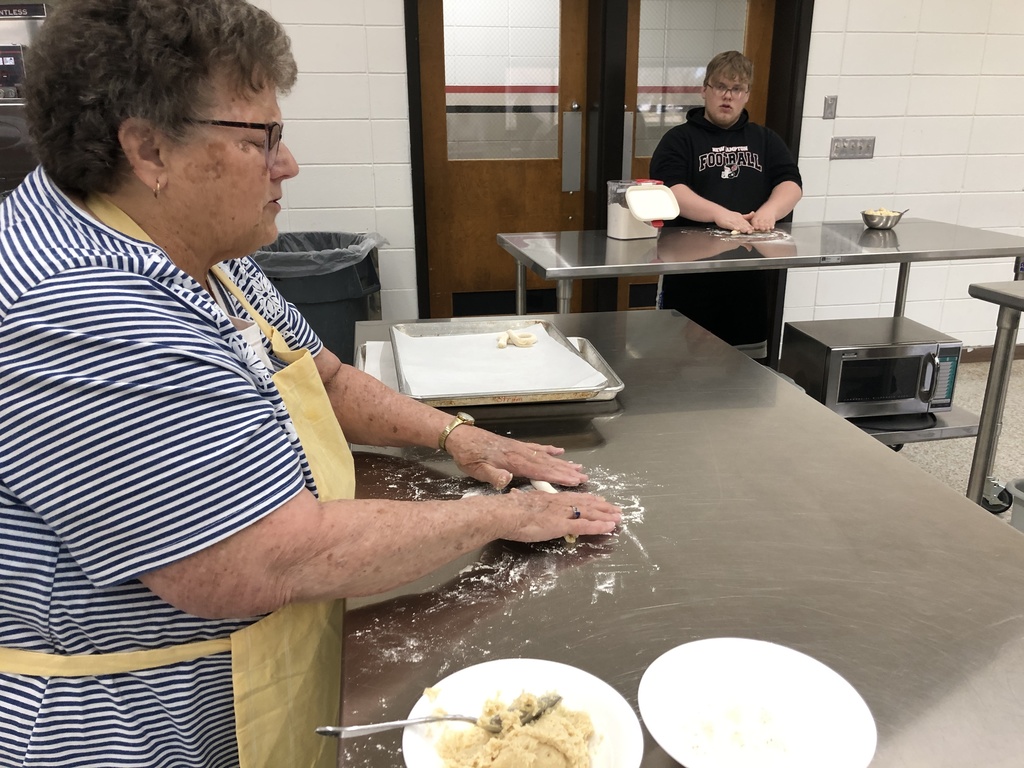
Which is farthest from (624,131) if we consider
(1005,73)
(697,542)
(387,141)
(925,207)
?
(697,542)

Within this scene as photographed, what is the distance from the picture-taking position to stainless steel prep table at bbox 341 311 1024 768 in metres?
0.72

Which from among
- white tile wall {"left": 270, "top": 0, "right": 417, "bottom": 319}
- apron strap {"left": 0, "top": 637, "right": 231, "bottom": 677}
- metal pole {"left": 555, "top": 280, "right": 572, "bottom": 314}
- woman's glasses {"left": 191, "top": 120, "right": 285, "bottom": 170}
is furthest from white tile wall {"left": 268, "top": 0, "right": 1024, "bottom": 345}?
apron strap {"left": 0, "top": 637, "right": 231, "bottom": 677}

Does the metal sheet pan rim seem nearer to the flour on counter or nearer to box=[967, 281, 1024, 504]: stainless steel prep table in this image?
the flour on counter

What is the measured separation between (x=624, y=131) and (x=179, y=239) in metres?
3.23

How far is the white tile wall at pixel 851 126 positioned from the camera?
131 inches

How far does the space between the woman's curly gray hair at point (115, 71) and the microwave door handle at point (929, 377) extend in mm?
2335

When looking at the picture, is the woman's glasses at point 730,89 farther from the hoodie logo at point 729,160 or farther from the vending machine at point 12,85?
the vending machine at point 12,85

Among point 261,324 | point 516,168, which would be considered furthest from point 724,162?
point 261,324

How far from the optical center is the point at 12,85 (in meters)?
2.96

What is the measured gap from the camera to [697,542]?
3.20 feet

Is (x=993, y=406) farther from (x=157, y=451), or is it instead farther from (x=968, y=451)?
(x=157, y=451)

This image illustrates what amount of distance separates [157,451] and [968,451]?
3.30m

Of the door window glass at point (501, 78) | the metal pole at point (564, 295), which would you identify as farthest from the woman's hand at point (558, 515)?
the door window glass at point (501, 78)

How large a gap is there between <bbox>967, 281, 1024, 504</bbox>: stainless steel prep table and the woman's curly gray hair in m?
2.17
